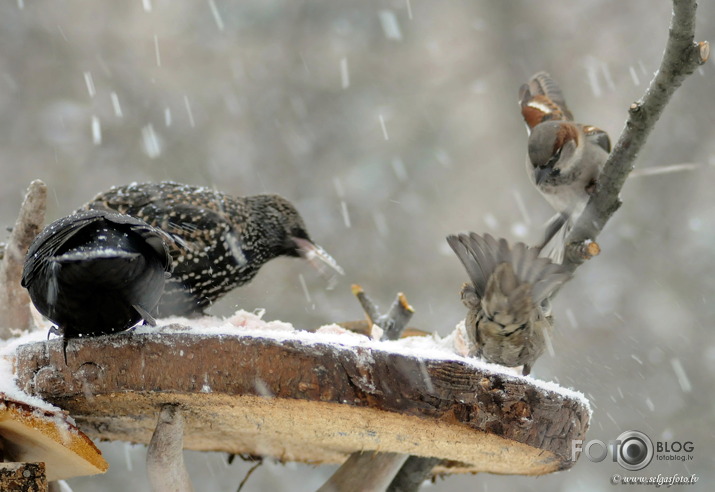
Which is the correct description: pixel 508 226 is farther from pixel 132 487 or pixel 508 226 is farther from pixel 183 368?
pixel 183 368

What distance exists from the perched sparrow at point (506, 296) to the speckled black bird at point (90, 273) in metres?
1.34

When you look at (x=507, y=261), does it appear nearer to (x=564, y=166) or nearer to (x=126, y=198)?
(x=564, y=166)

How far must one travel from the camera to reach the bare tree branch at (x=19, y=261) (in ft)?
8.76

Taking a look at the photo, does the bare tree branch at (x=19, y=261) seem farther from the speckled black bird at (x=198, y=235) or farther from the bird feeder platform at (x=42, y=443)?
the bird feeder platform at (x=42, y=443)

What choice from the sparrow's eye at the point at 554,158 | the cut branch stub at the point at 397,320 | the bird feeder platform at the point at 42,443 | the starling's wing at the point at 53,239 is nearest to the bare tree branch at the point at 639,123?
the sparrow's eye at the point at 554,158

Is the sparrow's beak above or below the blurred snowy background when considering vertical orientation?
above

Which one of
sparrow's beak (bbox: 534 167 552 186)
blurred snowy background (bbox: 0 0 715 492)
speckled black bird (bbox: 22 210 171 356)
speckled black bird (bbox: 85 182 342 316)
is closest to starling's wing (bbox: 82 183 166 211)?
speckled black bird (bbox: 85 182 342 316)

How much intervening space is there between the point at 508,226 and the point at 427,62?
2.03 meters

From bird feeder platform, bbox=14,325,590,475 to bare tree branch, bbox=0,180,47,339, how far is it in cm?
78

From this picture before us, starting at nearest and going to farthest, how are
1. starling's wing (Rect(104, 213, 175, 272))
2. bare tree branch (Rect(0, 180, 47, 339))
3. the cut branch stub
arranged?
starling's wing (Rect(104, 213, 175, 272)) < bare tree branch (Rect(0, 180, 47, 339)) < the cut branch stub

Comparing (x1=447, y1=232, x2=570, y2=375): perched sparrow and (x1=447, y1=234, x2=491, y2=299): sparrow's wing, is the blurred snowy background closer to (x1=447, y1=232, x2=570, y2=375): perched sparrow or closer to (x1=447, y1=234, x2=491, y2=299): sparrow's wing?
(x1=447, y1=232, x2=570, y2=375): perched sparrow

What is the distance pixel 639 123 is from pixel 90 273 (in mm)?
1813

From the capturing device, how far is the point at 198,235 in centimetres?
336

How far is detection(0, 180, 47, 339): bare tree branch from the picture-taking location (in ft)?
8.76
